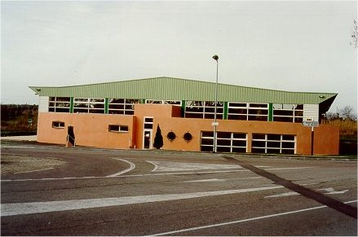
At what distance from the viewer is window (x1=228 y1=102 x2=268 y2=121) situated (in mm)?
39906

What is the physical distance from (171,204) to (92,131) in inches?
1228

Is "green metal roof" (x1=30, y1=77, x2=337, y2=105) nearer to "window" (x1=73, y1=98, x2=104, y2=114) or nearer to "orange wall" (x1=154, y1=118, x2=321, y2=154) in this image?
"window" (x1=73, y1=98, x2=104, y2=114)

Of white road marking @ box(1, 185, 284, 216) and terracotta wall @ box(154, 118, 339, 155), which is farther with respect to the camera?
terracotta wall @ box(154, 118, 339, 155)

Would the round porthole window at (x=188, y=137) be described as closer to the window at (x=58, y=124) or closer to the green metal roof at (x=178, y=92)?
the green metal roof at (x=178, y=92)

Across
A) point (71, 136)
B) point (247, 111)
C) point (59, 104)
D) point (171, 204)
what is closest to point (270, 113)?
point (247, 111)

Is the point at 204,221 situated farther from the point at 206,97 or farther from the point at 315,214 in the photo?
the point at 206,97

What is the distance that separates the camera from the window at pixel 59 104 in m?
44.5

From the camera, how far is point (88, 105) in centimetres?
4381

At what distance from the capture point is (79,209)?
8789 millimetres

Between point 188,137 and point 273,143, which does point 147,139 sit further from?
point 273,143

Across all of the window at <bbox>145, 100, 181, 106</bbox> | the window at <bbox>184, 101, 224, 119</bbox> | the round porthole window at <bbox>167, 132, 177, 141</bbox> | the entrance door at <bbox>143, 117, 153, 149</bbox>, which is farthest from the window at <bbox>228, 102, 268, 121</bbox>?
the entrance door at <bbox>143, 117, 153, 149</bbox>

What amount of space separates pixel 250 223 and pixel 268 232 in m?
0.71

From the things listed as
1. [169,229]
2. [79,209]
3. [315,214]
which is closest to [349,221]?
[315,214]

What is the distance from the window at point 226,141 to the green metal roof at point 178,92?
495cm
